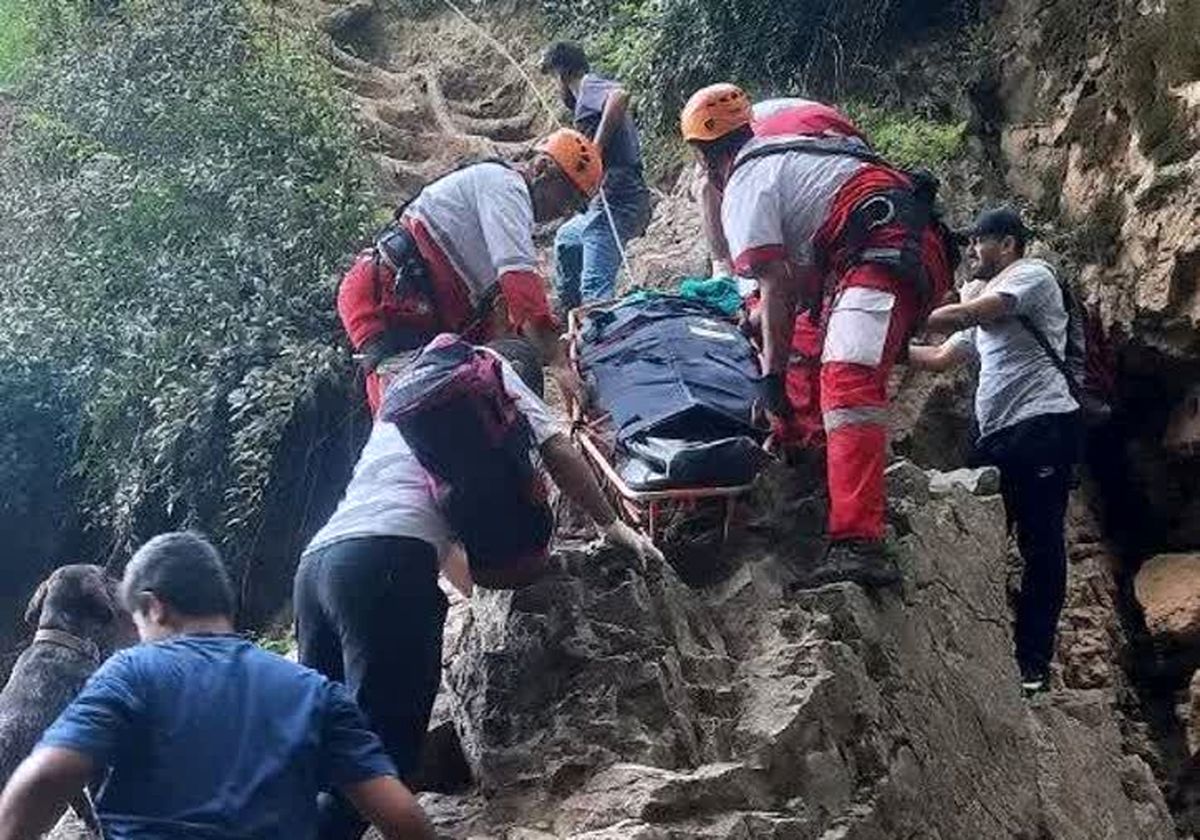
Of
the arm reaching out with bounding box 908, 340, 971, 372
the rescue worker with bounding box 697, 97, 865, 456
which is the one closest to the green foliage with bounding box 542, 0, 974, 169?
the arm reaching out with bounding box 908, 340, 971, 372

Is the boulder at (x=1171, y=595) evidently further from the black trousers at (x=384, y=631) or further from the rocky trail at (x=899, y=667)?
the black trousers at (x=384, y=631)

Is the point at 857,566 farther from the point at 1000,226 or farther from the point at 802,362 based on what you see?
the point at 1000,226

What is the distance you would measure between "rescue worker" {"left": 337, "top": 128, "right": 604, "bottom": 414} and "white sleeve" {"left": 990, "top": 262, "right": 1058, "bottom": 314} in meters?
1.95

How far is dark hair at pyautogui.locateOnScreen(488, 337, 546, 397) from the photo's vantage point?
17.8 ft

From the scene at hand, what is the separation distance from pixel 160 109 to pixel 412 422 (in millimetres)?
8447

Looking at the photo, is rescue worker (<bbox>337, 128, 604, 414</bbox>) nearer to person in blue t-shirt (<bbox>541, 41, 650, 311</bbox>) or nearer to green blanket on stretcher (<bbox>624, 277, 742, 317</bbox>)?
green blanket on stretcher (<bbox>624, 277, 742, 317</bbox>)

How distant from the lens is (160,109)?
11.8 meters

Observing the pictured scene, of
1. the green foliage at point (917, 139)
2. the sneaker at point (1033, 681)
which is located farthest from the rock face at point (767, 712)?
the green foliage at point (917, 139)

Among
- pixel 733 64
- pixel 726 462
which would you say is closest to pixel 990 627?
pixel 726 462

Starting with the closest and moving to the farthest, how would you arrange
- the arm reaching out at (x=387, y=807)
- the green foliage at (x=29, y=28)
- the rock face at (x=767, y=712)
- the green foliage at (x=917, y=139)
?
the arm reaching out at (x=387, y=807) → the rock face at (x=767, y=712) → the green foliage at (x=917, y=139) → the green foliage at (x=29, y=28)

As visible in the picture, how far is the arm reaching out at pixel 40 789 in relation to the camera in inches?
125

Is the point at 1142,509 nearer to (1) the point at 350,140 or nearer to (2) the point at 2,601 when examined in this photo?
(1) the point at 350,140

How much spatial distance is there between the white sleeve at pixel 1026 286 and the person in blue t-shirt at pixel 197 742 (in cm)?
392

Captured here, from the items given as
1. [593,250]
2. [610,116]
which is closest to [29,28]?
[610,116]
